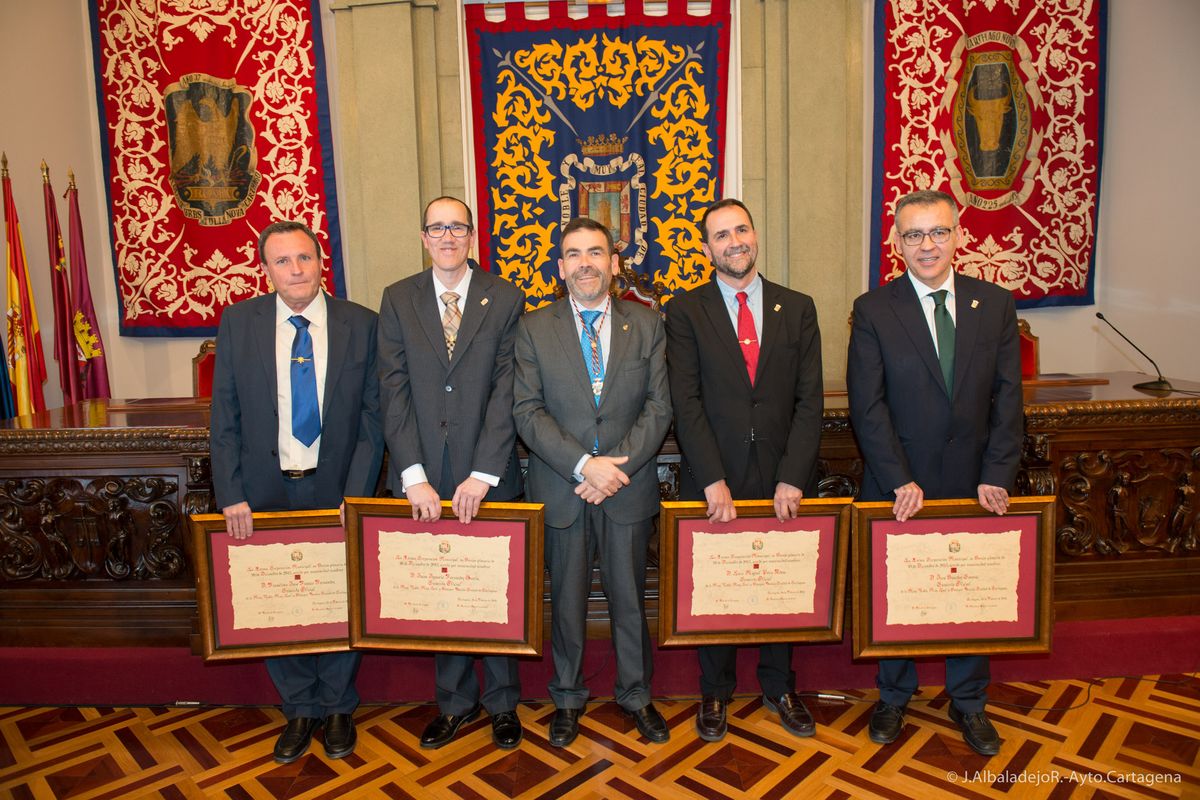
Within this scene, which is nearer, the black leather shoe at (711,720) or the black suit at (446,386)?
the black suit at (446,386)

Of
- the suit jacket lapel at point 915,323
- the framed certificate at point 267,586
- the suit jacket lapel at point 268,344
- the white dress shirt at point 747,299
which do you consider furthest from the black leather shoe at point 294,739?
the suit jacket lapel at point 915,323

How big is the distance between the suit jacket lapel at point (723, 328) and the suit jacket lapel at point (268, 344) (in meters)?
1.28

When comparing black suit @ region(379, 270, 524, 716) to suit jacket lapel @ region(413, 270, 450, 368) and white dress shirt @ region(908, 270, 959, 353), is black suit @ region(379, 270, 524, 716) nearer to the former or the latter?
suit jacket lapel @ region(413, 270, 450, 368)

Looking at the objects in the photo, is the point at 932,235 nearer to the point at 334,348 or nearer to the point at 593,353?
the point at 593,353

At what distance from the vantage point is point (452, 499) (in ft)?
6.92

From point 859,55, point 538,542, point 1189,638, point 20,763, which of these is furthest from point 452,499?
point 859,55

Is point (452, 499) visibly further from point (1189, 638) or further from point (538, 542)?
point (1189, 638)

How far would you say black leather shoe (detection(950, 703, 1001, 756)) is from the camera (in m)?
2.16

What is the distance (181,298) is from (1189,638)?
5298 millimetres

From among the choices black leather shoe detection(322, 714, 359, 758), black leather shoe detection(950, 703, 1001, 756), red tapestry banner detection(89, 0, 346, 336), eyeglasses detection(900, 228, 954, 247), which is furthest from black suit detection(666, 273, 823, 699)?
red tapestry banner detection(89, 0, 346, 336)

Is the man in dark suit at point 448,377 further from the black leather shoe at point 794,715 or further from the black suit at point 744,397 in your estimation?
the black leather shoe at point 794,715

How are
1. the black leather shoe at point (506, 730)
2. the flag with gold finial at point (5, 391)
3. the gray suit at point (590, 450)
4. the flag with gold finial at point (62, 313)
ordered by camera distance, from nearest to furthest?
the gray suit at point (590, 450)
the black leather shoe at point (506, 730)
the flag with gold finial at point (5, 391)
the flag with gold finial at point (62, 313)

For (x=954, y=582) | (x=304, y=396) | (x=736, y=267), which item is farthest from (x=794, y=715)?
(x=304, y=396)

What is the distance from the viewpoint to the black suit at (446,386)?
2.14 meters
